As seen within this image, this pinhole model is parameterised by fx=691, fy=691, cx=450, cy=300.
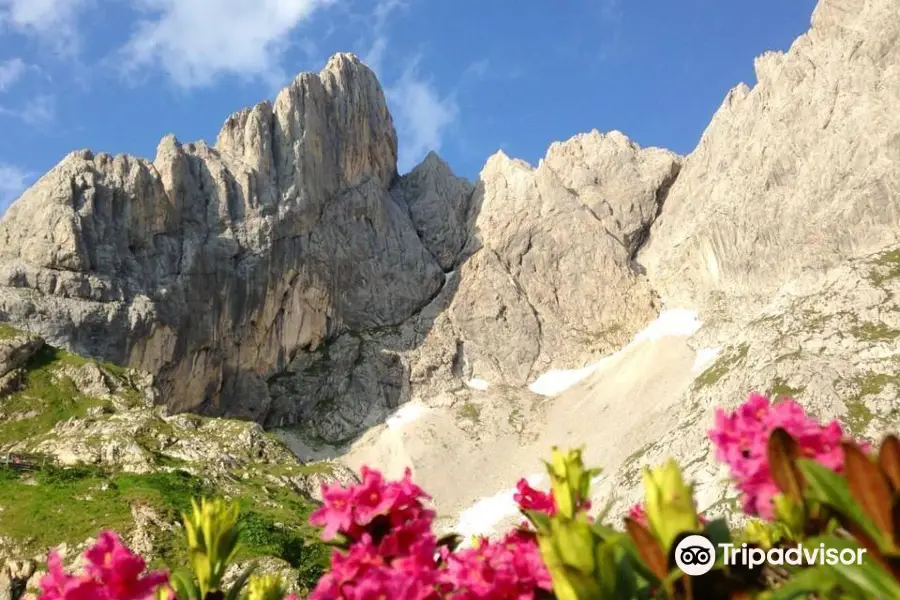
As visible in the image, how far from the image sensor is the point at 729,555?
2.96m

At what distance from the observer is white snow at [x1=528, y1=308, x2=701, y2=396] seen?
106387 mm

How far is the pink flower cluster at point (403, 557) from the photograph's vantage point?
3.23m

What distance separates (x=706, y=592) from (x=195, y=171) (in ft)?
353

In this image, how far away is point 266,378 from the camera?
104 metres

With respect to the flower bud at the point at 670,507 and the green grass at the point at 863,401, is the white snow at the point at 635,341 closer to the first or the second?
the green grass at the point at 863,401

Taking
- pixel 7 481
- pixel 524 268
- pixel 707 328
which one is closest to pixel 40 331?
pixel 7 481

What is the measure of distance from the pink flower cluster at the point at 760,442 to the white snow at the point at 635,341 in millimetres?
104185

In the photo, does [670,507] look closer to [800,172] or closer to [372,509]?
[372,509]

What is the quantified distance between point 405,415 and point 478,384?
1316 centimetres

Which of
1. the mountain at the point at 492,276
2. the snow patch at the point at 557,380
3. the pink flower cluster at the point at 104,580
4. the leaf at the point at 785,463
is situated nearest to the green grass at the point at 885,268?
the mountain at the point at 492,276

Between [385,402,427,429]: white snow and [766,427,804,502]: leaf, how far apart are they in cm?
9846

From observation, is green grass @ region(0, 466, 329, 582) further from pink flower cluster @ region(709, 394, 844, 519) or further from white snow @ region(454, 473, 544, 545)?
white snow @ region(454, 473, 544, 545)

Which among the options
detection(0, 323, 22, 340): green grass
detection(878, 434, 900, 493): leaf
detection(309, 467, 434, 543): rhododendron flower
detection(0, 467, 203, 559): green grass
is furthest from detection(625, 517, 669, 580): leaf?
detection(0, 323, 22, 340): green grass

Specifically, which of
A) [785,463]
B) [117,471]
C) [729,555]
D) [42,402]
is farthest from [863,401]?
[729,555]
